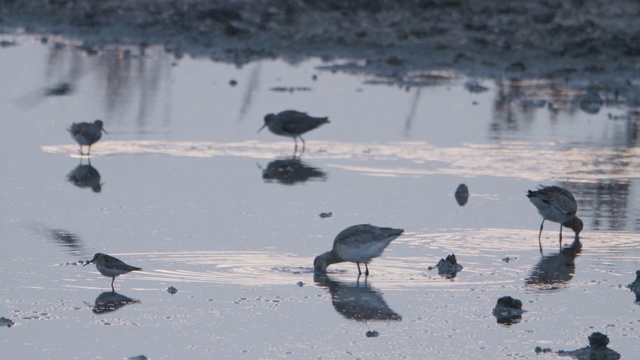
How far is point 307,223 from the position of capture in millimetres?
13492

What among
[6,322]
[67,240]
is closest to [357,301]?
[6,322]

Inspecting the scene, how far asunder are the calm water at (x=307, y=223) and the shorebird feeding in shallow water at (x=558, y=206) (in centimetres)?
23

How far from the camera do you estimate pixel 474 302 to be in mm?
10633

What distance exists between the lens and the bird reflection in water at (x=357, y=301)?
1021 centimetres

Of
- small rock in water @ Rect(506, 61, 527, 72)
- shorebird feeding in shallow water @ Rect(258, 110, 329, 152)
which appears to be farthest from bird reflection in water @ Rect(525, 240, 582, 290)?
small rock in water @ Rect(506, 61, 527, 72)

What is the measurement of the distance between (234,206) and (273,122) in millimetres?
5046

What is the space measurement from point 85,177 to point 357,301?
6179mm

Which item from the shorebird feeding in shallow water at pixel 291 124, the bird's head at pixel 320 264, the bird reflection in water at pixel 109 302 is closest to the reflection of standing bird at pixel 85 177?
the shorebird feeding in shallow water at pixel 291 124

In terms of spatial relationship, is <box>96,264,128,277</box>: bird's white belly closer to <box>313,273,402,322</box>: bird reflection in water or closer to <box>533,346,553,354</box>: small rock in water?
<box>313,273,402,322</box>: bird reflection in water

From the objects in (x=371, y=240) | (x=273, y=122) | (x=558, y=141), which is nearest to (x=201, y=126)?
(x=273, y=122)

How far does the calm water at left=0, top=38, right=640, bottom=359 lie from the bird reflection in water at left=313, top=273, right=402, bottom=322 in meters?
0.03

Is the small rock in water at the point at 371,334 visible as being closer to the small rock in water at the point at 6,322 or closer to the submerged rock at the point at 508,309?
the submerged rock at the point at 508,309

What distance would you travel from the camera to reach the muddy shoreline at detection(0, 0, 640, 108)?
27969 mm

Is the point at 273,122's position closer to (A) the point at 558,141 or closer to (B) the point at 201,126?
(B) the point at 201,126
